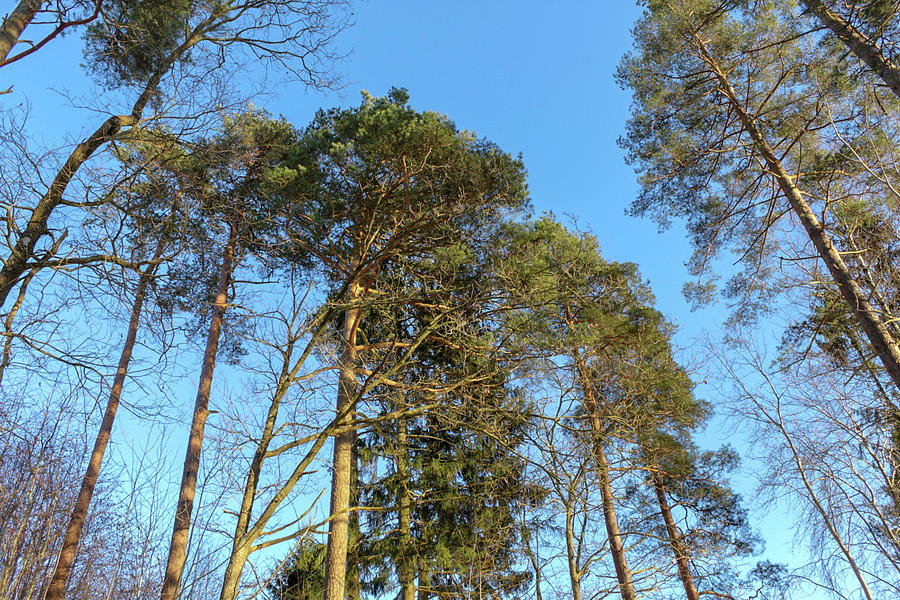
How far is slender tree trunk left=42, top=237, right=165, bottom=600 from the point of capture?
470 cm

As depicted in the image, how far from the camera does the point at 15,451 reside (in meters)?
5.13

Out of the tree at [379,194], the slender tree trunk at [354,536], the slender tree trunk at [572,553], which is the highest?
the tree at [379,194]

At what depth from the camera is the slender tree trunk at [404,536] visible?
884cm

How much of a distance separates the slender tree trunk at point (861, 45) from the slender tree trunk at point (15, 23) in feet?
23.7

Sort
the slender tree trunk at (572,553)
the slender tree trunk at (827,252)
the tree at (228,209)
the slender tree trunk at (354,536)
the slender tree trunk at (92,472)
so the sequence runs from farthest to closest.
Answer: the slender tree trunk at (354,536) < the slender tree trunk at (572,553) < the slender tree trunk at (827,252) < the tree at (228,209) < the slender tree trunk at (92,472)

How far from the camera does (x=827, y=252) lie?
6.53 meters

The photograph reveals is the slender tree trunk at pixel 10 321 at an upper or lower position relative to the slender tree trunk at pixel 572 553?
upper

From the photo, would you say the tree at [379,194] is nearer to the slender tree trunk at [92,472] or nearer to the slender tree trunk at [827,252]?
the slender tree trunk at [92,472]

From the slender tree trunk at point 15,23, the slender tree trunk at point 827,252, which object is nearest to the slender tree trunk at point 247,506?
the slender tree trunk at point 15,23

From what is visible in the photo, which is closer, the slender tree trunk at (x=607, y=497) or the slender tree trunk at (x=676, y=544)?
the slender tree trunk at (x=607, y=497)

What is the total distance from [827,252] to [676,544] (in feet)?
17.6

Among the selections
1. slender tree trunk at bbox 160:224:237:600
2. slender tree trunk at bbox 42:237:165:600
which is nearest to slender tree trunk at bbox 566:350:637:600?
slender tree trunk at bbox 160:224:237:600

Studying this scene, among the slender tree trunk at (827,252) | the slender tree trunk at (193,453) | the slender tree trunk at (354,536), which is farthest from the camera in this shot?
the slender tree trunk at (354,536)

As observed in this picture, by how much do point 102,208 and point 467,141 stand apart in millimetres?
5971
